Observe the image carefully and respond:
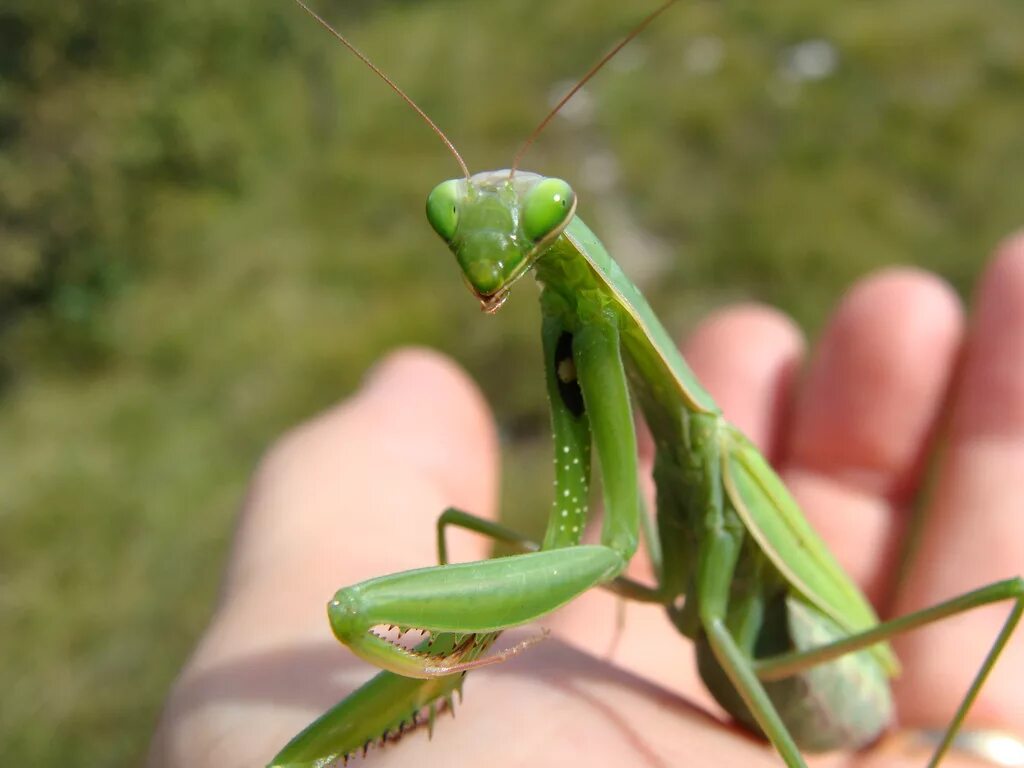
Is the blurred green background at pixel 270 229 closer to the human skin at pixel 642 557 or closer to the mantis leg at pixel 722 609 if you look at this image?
the human skin at pixel 642 557

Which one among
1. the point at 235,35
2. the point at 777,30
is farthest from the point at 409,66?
the point at 777,30

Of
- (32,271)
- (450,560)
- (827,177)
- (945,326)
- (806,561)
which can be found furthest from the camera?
(827,177)

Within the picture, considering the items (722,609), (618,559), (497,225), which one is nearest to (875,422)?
(722,609)

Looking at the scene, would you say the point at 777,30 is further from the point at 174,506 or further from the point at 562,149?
the point at 174,506

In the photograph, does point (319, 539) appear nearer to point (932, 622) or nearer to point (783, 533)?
point (783, 533)

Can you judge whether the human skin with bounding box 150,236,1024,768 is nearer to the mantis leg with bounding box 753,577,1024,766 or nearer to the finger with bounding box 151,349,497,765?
the finger with bounding box 151,349,497,765
